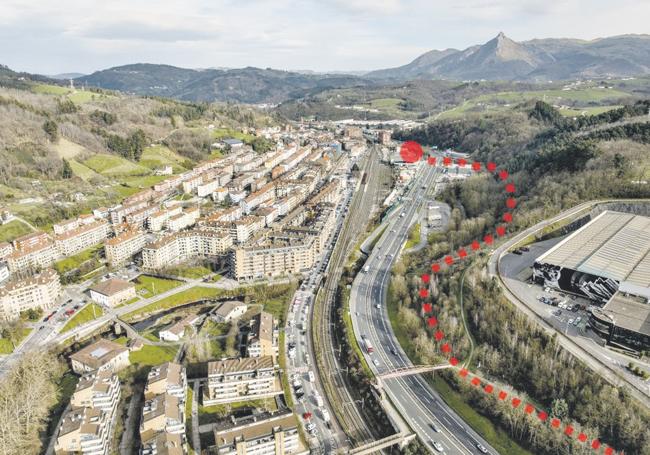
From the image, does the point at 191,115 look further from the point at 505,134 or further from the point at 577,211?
the point at 577,211

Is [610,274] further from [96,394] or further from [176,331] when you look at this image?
[96,394]

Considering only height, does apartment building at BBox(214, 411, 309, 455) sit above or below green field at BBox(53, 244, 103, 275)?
below

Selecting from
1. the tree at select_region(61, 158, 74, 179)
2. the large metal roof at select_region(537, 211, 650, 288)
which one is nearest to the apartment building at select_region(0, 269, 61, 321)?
the tree at select_region(61, 158, 74, 179)

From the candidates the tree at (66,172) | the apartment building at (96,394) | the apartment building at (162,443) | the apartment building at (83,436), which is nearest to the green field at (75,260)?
the apartment building at (96,394)

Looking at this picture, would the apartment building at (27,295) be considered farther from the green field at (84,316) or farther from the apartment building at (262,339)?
the apartment building at (262,339)

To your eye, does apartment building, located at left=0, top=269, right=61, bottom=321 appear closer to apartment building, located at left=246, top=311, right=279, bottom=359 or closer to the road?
apartment building, located at left=246, top=311, right=279, bottom=359

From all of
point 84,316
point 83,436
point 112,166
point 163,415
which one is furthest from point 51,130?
point 163,415
